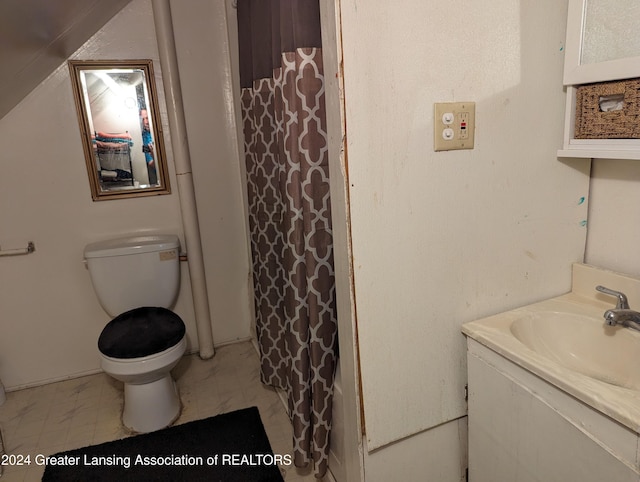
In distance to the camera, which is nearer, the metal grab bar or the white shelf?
the white shelf

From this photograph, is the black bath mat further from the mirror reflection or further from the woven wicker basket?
the woven wicker basket

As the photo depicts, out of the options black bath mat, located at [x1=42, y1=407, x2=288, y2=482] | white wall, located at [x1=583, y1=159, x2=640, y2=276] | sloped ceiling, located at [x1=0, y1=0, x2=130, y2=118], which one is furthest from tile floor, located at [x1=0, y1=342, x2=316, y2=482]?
sloped ceiling, located at [x1=0, y1=0, x2=130, y2=118]

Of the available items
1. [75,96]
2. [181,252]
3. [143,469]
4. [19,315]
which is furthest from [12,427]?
[75,96]

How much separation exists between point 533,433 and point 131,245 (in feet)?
5.86

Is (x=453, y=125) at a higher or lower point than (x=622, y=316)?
higher

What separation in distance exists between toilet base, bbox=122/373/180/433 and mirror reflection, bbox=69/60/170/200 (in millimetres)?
963

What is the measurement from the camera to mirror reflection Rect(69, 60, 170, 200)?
77.5 inches

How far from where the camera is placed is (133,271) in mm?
1975

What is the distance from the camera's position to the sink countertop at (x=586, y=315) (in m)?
0.76

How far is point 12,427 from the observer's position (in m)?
1.87

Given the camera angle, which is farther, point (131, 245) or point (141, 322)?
point (131, 245)

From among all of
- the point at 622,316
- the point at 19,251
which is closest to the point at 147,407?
the point at 19,251

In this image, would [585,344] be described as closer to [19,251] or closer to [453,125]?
[453,125]

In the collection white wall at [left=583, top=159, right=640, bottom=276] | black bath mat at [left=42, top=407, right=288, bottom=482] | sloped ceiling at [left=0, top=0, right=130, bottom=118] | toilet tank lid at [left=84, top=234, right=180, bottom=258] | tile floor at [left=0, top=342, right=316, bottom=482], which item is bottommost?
black bath mat at [left=42, top=407, right=288, bottom=482]
